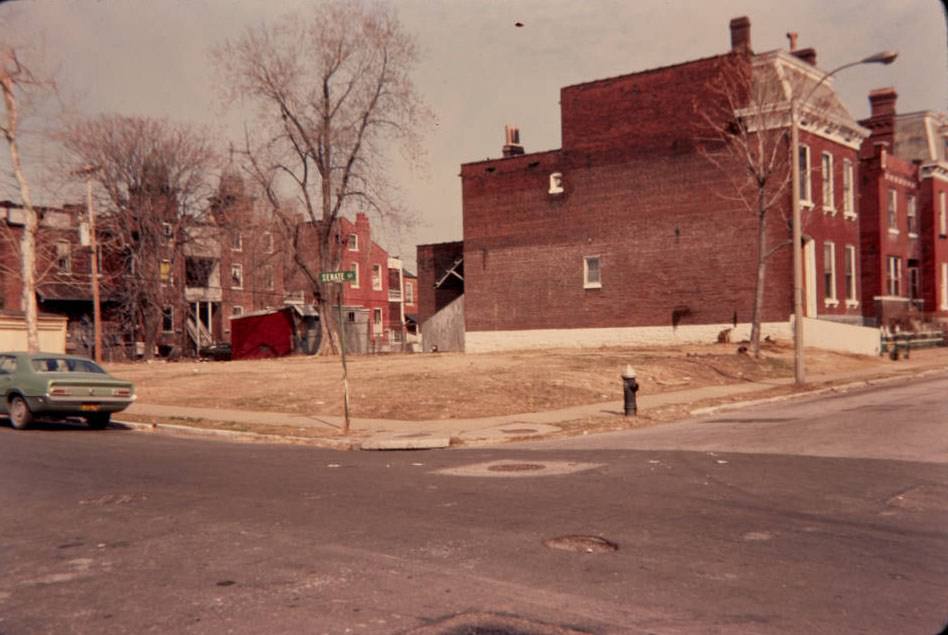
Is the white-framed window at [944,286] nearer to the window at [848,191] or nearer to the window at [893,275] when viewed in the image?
the window at [893,275]

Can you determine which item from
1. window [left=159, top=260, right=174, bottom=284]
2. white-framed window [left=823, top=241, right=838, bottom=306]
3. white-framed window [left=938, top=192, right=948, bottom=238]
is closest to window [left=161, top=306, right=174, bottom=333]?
window [left=159, top=260, right=174, bottom=284]

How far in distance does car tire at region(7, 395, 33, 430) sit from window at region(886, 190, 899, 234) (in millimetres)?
40788

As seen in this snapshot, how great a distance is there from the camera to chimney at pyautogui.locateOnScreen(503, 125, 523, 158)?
4794 centimetres

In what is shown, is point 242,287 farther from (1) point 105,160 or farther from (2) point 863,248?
(2) point 863,248

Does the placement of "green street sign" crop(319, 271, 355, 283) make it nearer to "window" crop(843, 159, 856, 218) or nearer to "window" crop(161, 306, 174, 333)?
"window" crop(843, 159, 856, 218)

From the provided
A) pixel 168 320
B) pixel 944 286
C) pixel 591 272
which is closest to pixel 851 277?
pixel 944 286

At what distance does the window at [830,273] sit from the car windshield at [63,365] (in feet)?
101

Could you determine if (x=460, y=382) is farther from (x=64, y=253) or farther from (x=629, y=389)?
(x=64, y=253)

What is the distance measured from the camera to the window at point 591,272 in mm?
40844

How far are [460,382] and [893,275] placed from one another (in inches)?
1210

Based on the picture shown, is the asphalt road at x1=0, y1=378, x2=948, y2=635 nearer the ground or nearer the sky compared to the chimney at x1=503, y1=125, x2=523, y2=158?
nearer the ground

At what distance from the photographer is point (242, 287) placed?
60.1 meters

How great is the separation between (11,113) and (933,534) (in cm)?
3424

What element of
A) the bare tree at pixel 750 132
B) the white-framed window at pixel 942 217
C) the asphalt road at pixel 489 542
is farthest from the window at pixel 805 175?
the asphalt road at pixel 489 542
